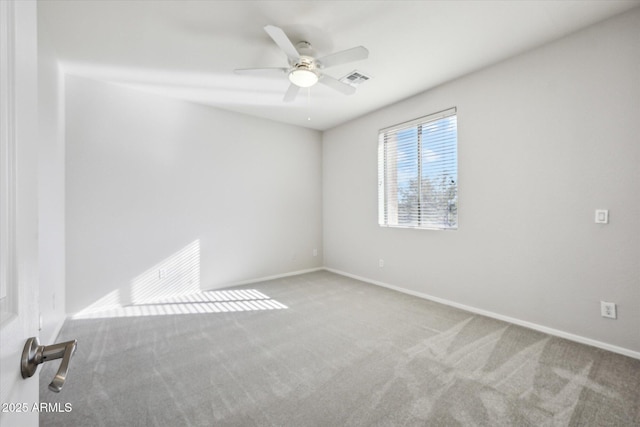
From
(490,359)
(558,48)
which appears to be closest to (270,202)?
(490,359)

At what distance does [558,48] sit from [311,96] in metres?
2.58

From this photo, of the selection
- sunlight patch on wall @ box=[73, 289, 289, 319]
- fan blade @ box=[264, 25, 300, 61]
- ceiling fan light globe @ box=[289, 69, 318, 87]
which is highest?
fan blade @ box=[264, 25, 300, 61]

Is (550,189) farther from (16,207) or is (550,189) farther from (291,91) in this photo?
(16,207)

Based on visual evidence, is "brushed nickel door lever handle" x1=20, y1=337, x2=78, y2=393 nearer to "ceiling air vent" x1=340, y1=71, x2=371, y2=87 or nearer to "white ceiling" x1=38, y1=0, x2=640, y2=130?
"white ceiling" x1=38, y1=0, x2=640, y2=130

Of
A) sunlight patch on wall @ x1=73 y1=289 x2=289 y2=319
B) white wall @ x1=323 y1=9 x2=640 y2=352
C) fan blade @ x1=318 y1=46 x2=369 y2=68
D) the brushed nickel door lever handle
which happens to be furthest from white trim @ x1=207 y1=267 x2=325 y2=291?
the brushed nickel door lever handle

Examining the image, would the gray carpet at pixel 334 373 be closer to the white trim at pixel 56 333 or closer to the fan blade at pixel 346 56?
the white trim at pixel 56 333

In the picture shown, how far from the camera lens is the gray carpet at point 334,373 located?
1.56 meters

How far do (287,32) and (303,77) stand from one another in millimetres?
383

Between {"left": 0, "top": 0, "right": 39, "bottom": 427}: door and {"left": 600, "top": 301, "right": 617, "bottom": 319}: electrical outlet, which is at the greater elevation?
{"left": 0, "top": 0, "right": 39, "bottom": 427}: door

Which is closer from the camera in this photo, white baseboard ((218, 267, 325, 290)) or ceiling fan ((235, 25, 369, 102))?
ceiling fan ((235, 25, 369, 102))

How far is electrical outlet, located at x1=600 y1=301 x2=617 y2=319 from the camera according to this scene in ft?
7.16

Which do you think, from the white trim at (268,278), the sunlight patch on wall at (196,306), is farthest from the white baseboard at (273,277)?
the sunlight patch on wall at (196,306)

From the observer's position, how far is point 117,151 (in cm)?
328

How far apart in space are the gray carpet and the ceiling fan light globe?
2.39m
